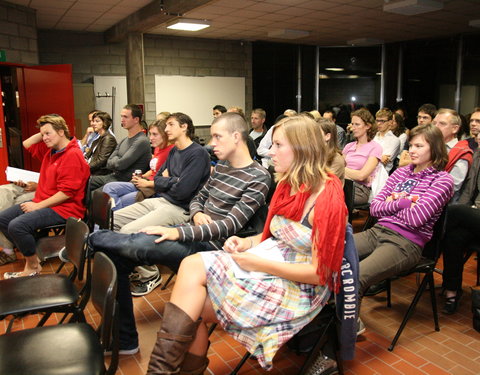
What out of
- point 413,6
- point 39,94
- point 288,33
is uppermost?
point 288,33

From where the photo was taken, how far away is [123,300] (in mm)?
2139

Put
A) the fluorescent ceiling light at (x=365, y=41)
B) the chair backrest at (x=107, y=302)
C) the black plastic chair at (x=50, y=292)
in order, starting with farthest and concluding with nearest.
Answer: the fluorescent ceiling light at (x=365, y=41) → the black plastic chair at (x=50, y=292) → the chair backrest at (x=107, y=302)

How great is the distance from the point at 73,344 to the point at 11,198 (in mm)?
2723

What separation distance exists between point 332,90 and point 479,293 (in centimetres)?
909

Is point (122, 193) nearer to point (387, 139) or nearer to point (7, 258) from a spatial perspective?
point (7, 258)

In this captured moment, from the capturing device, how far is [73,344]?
5.14 feet

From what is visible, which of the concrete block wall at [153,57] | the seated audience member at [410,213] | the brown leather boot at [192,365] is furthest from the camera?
the concrete block wall at [153,57]

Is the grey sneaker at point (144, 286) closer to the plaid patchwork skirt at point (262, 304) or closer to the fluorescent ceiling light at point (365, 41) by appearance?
the plaid patchwork skirt at point (262, 304)

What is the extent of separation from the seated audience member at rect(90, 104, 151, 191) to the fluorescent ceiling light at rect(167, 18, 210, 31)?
133 inches

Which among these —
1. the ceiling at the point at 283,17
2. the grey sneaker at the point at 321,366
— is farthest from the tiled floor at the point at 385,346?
the ceiling at the point at 283,17

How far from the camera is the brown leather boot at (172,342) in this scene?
1534mm

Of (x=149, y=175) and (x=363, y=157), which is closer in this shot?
(x=363, y=157)

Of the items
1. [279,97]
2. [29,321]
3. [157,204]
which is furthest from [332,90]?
[29,321]

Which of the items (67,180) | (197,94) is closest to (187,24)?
(197,94)
